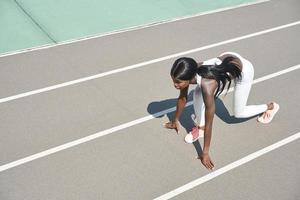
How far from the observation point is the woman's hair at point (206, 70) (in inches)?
213

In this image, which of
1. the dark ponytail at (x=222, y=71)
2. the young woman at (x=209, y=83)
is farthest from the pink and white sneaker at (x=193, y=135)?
the dark ponytail at (x=222, y=71)

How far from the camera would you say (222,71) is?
222 inches

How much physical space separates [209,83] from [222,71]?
286mm

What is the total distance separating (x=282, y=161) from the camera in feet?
21.4

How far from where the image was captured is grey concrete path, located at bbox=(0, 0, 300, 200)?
5.84 m

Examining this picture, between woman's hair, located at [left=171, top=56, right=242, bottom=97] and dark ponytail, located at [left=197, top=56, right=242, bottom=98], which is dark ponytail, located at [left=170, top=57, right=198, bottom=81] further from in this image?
dark ponytail, located at [left=197, top=56, right=242, bottom=98]

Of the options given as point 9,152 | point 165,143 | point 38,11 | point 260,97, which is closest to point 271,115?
point 260,97

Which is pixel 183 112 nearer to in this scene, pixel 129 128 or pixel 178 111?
pixel 178 111

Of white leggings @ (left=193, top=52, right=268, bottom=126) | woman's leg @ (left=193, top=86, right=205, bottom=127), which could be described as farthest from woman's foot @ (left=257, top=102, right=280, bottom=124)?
woman's leg @ (left=193, top=86, right=205, bottom=127)

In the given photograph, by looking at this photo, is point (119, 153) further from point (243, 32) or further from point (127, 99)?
A: point (243, 32)

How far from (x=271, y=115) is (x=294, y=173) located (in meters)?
1.23

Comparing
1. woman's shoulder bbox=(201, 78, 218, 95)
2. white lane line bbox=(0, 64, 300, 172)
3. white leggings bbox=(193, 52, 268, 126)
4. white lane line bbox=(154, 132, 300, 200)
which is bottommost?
white lane line bbox=(154, 132, 300, 200)

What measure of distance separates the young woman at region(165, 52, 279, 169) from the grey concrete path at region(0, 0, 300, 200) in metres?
0.36

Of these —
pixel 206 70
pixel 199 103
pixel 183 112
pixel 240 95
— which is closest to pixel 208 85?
pixel 206 70
